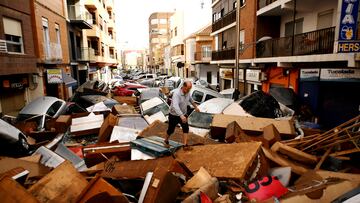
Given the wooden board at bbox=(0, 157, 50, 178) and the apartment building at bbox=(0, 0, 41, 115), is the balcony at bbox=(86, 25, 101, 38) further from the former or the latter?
the wooden board at bbox=(0, 157, 50, 178)

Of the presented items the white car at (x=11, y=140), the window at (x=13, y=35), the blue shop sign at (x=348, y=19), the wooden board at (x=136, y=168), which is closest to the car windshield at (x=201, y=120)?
the wooden board at (x=136, y=168)

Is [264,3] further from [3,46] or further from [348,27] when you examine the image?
[3,46]

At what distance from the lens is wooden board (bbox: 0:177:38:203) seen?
2891 mm

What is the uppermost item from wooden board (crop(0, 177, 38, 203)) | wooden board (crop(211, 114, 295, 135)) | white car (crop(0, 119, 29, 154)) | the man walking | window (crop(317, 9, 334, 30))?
window (crop(317, 9, 334, 30))

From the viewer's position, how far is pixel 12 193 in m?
2.92

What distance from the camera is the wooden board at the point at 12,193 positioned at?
289 centimetres

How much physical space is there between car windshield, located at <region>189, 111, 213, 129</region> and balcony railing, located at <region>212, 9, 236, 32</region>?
12.9 metres

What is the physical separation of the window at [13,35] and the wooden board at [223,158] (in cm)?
1092

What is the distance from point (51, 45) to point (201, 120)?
41.7 feet

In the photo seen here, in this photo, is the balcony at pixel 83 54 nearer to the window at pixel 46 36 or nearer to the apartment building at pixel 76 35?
the apartment building at pixel 76 35

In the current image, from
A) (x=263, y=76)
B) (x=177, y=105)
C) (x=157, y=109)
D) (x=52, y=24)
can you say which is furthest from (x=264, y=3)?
(x=52, y=24)

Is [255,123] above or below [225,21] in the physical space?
below

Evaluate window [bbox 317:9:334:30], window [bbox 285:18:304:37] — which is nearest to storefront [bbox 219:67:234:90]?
window [bbox 285:18:304:37]

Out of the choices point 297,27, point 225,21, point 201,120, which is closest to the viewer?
point 201,120
